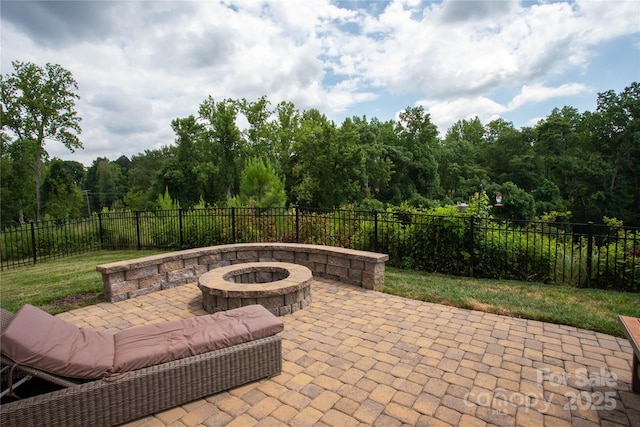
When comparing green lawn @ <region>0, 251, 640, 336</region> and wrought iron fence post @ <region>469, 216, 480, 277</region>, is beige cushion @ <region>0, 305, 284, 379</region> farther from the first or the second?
wrought iron fence post @ <region>469, 216, 480, 277</region>

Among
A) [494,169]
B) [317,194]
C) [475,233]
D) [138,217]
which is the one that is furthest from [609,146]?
[138,217]

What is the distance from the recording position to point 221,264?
20.5 ft

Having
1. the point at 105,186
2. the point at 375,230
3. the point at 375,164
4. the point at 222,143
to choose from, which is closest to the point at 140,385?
the point at 375,230

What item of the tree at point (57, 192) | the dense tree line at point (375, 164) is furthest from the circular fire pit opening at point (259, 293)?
the tree at point (57, 192)

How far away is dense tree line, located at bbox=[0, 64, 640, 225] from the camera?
2511 cm

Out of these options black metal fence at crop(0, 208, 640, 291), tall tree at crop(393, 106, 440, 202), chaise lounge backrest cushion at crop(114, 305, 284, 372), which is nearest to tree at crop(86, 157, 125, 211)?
tall tree at crop(393, 106, 440, 202)

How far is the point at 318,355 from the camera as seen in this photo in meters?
3.24

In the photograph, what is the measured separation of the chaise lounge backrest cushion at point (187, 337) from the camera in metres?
2.43

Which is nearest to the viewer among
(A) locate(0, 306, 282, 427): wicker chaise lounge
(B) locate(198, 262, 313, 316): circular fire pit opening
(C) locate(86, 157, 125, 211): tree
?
(A) locate(0, 306, 282, 427): wicker chaise lounge

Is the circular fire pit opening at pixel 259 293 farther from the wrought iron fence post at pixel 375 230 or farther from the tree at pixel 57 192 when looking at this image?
the tree at pixel 57 192

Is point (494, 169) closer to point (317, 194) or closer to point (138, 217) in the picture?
point (317, 194)

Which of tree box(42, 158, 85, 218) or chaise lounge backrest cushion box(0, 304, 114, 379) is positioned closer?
chaise lounge backrest cushion box(0, 304, 114, 379)

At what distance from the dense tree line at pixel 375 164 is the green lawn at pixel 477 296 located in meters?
18.9

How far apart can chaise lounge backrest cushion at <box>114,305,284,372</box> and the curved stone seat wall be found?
2.38 metres
